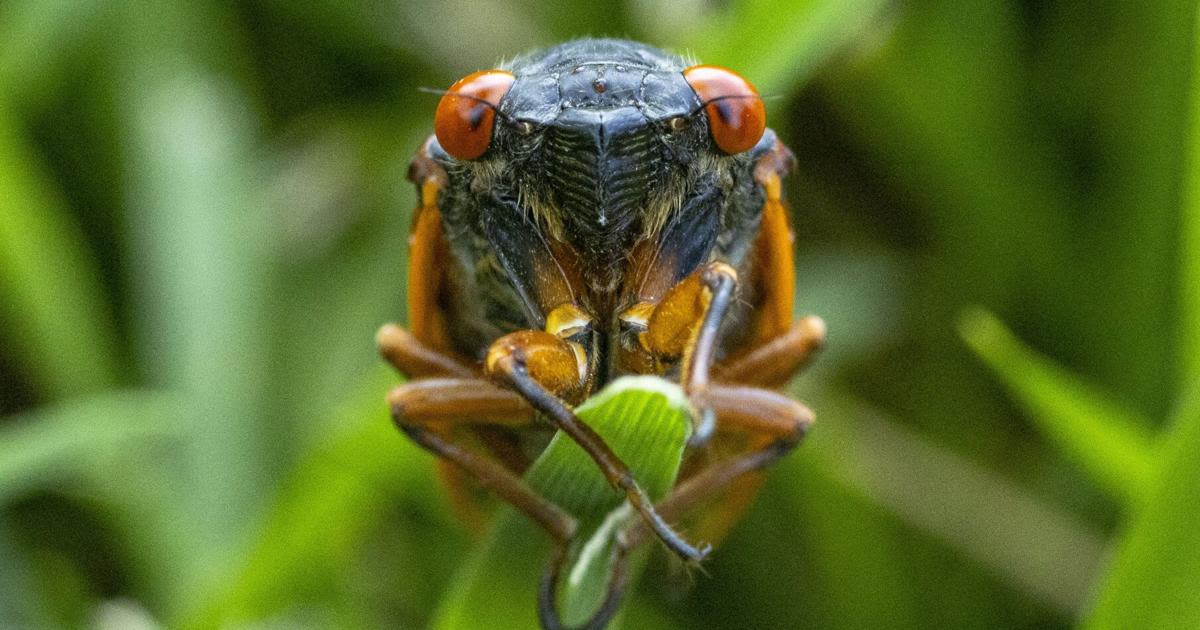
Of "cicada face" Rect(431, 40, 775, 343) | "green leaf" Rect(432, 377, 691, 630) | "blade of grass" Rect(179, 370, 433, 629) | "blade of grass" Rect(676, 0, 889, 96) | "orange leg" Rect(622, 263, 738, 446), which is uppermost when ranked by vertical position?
"blade of grass" Rect(676, 0, 889, 96)

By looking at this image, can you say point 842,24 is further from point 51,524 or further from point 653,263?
point 51,524

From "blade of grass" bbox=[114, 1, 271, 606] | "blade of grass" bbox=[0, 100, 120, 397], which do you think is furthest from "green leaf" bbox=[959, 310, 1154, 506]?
"blade of grass" bbox=[0, 100, 120, 397]

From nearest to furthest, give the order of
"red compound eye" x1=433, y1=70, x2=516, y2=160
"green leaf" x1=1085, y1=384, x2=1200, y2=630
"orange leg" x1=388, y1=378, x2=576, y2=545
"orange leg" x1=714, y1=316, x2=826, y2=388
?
"green leaf" x1=1085, y1=384, x2=1200, y2=630 → "red compound eye" x1=433, y1=70, x2=516, y2=160 → "orange leg" x1=388, y1=378, x2=576, y2=545 → "orange leg" x1=714, y1=316, x2=826, y2=388

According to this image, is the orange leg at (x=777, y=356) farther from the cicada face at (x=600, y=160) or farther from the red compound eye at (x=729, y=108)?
the red compound eye at (x=729, y=108)

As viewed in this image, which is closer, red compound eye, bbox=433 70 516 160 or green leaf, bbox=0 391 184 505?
red compound eye, bbox=433 70 516 160

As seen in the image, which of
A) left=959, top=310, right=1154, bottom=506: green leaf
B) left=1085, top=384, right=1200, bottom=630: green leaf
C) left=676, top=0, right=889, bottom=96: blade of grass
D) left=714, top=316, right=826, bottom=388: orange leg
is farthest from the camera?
left=676, top=0, right=889, bottom=96: blade of grass

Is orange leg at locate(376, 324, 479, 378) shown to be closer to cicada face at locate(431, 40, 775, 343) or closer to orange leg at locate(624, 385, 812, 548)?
cicada face at locate(431, 40, 775, 343)

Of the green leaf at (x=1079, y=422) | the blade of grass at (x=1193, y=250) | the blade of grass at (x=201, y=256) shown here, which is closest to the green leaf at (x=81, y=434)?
the blade of grass at (x=201, y=256)

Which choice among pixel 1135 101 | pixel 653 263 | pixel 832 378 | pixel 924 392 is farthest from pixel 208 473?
pixel 1135 101

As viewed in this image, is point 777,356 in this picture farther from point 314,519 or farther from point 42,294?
point 42,294
